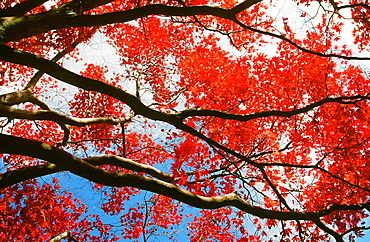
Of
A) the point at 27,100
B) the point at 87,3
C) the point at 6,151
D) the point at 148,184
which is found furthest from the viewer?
the point at 27,100

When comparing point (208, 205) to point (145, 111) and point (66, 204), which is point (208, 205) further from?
point (66, 204)

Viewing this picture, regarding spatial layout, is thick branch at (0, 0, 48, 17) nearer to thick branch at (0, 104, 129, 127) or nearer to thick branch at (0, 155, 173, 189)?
thick branch at (0, 104, 129, 127)

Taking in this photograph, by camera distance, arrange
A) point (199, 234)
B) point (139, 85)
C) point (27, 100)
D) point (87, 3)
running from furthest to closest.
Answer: point (199, 234), point (139, 85), point (27, 100), point (87, 3)

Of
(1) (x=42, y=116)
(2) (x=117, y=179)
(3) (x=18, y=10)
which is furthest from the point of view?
(1) (x=42, y=116)

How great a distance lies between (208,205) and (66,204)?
839 cm

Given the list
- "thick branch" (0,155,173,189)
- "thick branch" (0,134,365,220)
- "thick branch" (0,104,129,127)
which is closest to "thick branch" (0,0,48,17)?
"thick branch" (0,104,129,127)

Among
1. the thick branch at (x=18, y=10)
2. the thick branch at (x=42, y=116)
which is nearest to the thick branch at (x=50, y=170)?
the thick branch at (x=42, y=116)

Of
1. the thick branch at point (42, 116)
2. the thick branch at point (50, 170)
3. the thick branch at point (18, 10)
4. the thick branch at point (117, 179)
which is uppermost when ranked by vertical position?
the thick branch at point (18, 10)

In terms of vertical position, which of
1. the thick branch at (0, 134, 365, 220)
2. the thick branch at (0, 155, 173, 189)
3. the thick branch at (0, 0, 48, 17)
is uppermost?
the thick branch at (0, 0, 48, 17)

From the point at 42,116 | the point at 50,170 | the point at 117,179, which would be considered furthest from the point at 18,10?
the point at 117,179

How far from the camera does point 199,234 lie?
10.1 m

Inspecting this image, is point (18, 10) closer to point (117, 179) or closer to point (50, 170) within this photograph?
point (50, 170)

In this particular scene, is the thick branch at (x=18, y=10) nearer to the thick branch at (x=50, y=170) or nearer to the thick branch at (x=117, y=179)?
the thick branch at (x=117, y=179)

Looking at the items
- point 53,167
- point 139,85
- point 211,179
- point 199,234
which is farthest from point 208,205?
point 199,234
